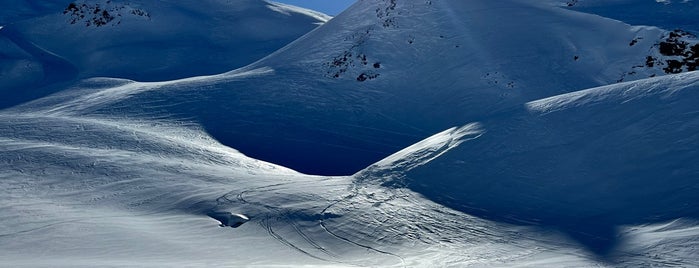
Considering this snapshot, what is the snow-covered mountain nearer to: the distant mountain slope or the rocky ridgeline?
the distant mountain slope

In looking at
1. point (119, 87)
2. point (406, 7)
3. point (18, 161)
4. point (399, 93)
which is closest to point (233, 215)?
point (18, 161)

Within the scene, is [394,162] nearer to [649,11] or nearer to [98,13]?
[649,11]

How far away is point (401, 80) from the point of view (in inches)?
845

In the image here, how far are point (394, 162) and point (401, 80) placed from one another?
9455 millimetres

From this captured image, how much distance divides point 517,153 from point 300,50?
15.4 m

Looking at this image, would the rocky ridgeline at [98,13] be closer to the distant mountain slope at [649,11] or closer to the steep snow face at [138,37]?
the steep snow face at [138,37]

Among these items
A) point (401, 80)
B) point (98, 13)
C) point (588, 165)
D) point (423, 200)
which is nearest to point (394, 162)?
point (423, 200)

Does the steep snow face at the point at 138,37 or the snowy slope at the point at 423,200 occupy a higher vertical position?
the steep snow face at the point at 138,37

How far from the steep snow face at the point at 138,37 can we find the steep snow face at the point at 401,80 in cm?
690

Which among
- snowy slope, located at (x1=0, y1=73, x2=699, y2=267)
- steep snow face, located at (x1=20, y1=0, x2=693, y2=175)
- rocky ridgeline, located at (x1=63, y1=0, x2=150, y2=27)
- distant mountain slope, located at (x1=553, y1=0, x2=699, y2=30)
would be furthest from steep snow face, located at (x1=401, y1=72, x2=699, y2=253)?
rocky ridgeline, located at (x1=63, y1=0, x2=150, y2=27)

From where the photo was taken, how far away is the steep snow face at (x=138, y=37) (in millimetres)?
29297

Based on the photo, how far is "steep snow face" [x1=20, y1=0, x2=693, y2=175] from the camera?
17.8 meters

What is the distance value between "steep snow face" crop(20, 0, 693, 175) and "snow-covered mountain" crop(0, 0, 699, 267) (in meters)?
0.08

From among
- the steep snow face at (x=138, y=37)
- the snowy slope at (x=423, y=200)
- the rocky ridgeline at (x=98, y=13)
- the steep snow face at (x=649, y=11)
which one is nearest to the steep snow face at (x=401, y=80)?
the steep snow face at (x=649, y=11)
